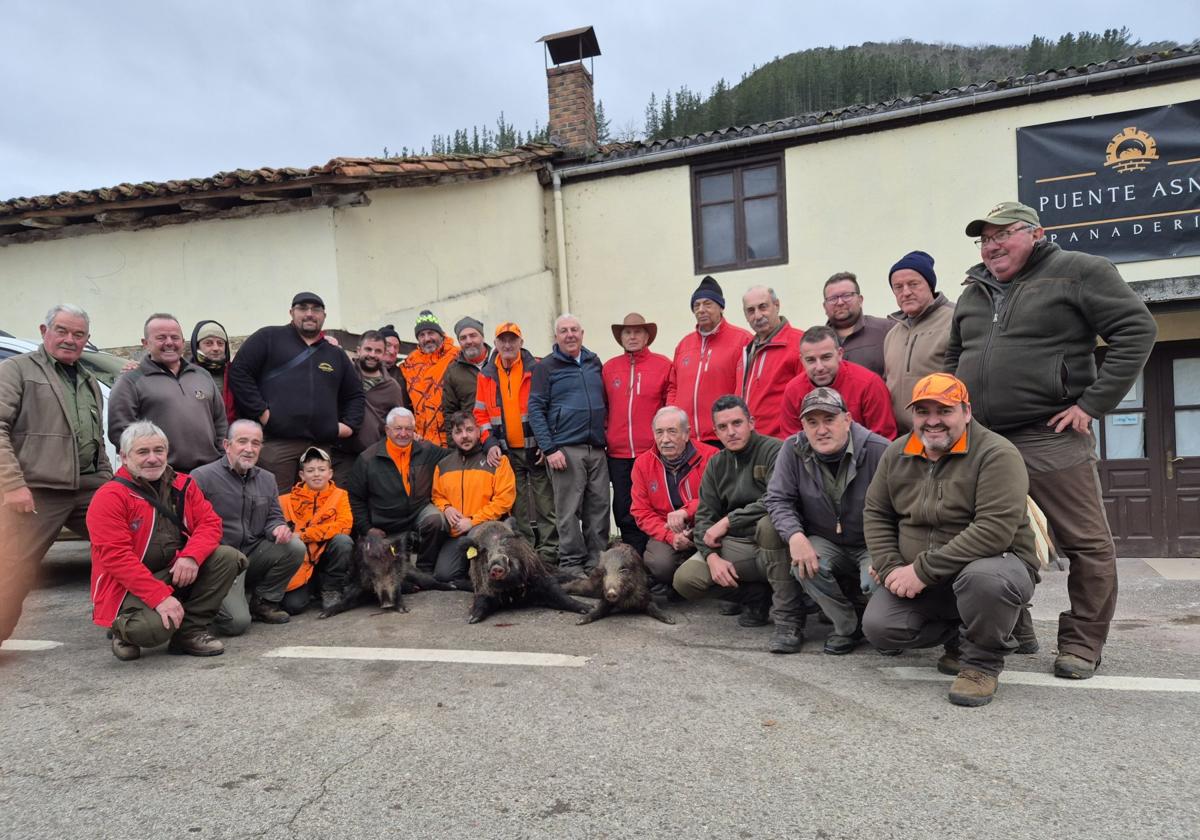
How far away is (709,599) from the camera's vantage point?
588cm

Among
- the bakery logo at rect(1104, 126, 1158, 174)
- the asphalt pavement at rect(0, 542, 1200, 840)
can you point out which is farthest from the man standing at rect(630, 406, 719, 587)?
the bakery logo at rect(1104, 126, 1158, 174)

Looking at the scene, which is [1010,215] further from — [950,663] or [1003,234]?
[950,663]

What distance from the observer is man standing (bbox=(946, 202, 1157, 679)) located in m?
3.79

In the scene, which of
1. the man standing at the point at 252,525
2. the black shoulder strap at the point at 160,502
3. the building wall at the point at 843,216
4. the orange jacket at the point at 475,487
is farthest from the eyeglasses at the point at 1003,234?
the building wall at the point at 843,216

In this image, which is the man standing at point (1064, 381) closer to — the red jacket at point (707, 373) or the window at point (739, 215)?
the red jacket at point (707, 373)

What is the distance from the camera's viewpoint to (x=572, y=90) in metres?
12.6

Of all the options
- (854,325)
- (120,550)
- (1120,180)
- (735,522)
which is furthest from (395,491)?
(1120,180)

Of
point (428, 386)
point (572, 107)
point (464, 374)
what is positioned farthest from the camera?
point (572, 107)

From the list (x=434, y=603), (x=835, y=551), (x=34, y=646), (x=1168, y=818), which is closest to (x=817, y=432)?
(x=835, y=551)

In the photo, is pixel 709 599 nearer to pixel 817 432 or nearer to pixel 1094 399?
pixel 817 432

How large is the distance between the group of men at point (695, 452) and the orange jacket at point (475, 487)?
20mm

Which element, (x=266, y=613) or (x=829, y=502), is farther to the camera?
(x=266, y=613)

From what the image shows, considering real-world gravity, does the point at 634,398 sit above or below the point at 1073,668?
above

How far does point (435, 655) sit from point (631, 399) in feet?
8.67
